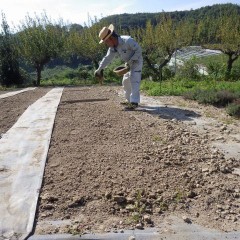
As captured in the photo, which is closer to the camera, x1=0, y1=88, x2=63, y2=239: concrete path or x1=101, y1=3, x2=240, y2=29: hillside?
x1=0, y1=88, x2=63, y2=239: concrete path

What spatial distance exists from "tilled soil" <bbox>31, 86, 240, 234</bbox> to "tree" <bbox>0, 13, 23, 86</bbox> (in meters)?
13.8

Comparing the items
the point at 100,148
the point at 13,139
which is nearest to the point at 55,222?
the point at 100,148

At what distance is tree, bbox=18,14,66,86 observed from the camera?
62.2 ft

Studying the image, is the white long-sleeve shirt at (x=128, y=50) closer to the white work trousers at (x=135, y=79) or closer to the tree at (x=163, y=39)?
the white work trousers at (x=135, y=79)

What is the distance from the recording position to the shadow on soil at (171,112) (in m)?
6.05

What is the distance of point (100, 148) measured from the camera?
412 cm

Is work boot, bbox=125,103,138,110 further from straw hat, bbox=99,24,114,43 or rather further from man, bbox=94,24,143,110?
straw hat, bbox=99,24,114,43

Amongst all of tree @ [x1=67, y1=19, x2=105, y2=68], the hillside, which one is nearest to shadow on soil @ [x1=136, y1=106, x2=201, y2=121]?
the hillside

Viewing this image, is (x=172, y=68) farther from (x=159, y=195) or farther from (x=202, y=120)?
(x=159, y=195)

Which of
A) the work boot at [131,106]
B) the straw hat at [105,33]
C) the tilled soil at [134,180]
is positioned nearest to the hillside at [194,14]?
the work boot at [131,106]

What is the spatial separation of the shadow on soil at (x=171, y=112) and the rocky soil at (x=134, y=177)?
61cm


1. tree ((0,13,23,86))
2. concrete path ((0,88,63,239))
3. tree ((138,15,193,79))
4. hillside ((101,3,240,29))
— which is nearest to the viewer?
concrete path ((0,88,63,239))

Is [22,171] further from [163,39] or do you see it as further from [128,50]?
[163,39]

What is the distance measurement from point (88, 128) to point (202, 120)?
2.04 meters
